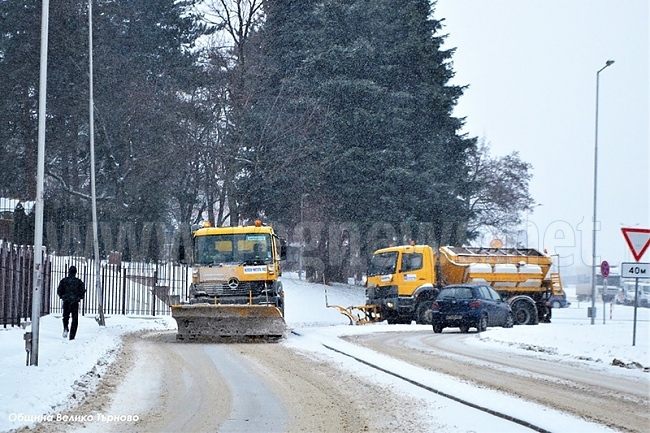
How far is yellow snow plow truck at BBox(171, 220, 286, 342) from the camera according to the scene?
76.8ft

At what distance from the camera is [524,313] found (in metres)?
37.5

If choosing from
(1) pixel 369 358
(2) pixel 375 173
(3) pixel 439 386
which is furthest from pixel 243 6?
(3) pixel 439 386

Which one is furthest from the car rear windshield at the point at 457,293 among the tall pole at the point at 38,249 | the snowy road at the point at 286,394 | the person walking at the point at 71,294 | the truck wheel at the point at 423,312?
the tall pole at the point at 38,249

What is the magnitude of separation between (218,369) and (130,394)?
3751mm

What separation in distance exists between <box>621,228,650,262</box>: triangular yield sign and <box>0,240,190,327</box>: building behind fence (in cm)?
1477

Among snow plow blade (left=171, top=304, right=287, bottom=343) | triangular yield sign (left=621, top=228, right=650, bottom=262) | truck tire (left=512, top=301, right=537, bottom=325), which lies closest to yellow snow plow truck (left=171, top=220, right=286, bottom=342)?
snow plow blade (left=171, top=304, right=287, bottom=343)

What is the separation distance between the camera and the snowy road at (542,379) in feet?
38.1

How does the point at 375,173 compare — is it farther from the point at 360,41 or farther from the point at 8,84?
the point at 8,84

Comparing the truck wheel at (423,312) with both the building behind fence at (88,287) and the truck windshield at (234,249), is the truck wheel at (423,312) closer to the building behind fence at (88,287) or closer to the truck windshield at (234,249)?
the building behind fence at (88,287)

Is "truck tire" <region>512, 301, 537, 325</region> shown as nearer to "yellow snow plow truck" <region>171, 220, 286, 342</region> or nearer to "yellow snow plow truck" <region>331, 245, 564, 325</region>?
"yellow snow plow truck" <region>331, 245, 564, 325</region>

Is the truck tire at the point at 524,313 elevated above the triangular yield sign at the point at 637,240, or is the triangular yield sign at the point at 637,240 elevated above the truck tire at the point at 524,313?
the triangular yield sign at the point at 637,240

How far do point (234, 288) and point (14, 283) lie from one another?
5.63 meters

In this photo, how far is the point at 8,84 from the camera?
50.0 m

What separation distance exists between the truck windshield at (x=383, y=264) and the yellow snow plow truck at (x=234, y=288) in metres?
11.2
